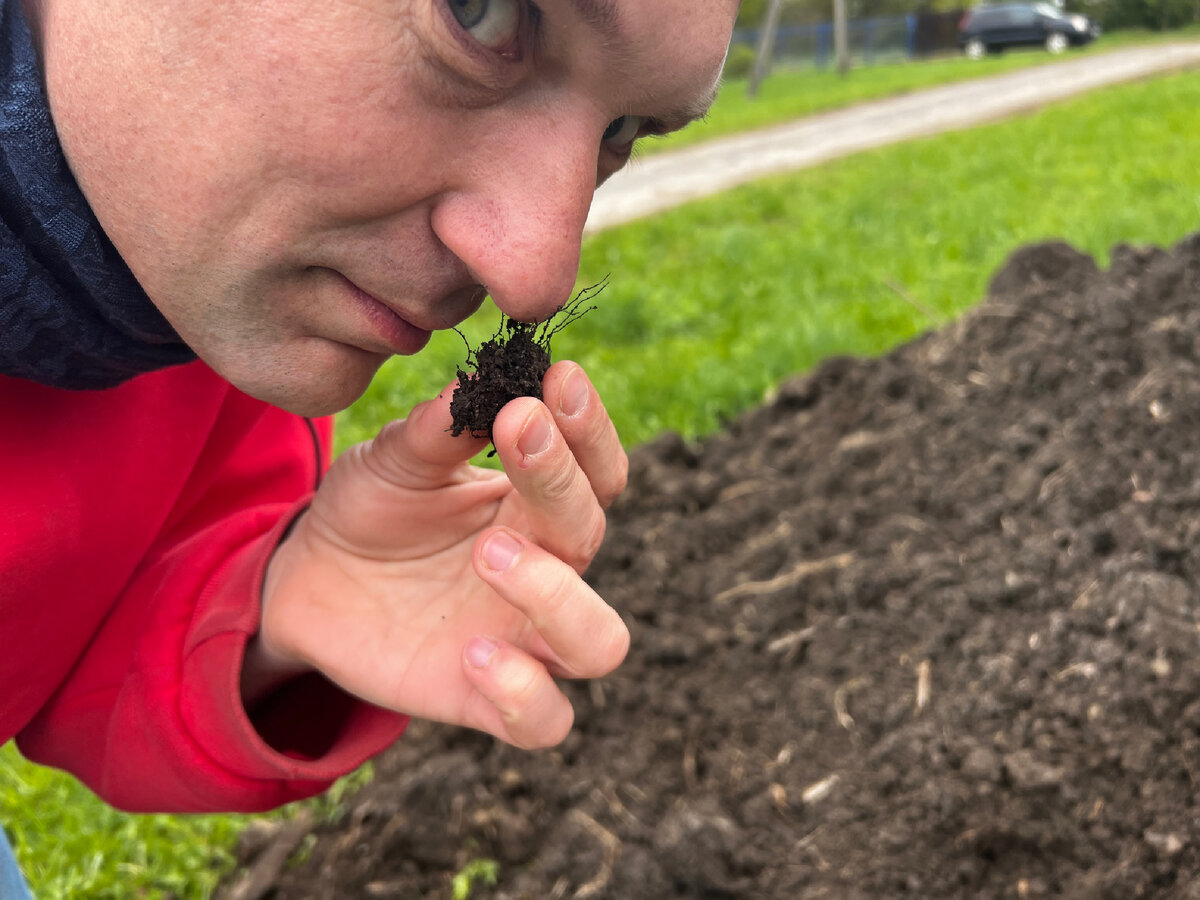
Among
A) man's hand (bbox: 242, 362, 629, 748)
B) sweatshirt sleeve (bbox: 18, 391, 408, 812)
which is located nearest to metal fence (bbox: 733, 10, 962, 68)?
sweatshirt sleeve (bbox: 18, 391, 408, 812)

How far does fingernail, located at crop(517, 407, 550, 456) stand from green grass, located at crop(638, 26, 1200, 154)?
366 inches

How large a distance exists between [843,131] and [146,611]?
12598 millimetres

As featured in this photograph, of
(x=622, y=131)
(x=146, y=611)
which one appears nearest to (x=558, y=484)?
(x=622, y=131)

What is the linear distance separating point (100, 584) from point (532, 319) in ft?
3.24

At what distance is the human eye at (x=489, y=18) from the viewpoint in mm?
1081

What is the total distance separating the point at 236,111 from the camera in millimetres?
1126

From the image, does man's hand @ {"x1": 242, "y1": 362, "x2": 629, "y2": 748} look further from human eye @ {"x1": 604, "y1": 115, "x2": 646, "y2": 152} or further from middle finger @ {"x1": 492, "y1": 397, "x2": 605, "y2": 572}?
human eye @ {"x1": 604, "y1": 115, "x2": 646, "y2": 152}

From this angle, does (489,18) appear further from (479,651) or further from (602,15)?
(479,651)

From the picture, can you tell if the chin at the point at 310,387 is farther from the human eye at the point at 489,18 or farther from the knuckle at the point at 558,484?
the human eye at the point at 489,18

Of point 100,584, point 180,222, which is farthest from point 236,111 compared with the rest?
point 100,584

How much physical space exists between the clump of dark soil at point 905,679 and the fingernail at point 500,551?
1.03 m

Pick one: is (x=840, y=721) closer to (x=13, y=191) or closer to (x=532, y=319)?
(x=532, y=319)

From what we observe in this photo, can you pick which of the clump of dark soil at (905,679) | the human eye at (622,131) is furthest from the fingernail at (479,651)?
the clump of dark soil at (905,679)

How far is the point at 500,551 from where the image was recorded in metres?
1.38
